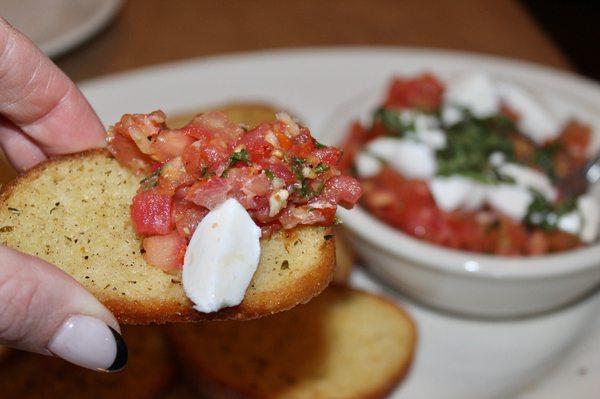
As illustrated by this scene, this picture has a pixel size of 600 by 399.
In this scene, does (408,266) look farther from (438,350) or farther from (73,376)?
(73,376)

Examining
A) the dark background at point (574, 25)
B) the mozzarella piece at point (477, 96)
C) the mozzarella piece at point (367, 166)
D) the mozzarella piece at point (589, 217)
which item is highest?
the mozzarella piece at point (477, 96)

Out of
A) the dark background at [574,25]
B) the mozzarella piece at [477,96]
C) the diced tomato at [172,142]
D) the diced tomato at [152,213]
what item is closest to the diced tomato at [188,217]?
the diced tomato at [152,213]

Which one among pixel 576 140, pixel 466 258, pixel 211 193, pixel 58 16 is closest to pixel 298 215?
pixel 211 193

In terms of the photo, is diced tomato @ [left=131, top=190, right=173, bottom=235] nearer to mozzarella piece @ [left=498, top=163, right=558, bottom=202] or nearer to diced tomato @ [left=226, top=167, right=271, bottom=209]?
diced tomato @ [left=226, top=167, right=271, bottom=209]

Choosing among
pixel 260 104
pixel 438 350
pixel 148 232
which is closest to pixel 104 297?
pixel 148 232

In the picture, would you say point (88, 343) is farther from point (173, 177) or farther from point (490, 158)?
point (490, 158)

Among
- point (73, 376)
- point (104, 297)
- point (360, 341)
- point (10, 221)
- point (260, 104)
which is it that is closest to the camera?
point (104, 297)

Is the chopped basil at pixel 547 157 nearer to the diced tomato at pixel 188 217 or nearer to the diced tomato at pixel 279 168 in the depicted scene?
the diced tomato at pixel 279 168
